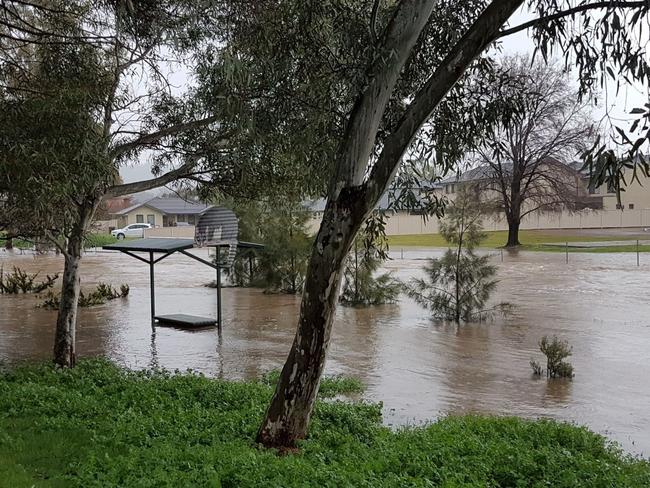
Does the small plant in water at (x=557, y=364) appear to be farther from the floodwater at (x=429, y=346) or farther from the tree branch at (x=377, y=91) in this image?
the tree branch at (x=377, y=91)

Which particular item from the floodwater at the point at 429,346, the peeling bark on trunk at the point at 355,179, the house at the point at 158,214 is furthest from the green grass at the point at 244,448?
the house at the point at 158,214

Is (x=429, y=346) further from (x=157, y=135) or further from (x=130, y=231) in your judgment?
(x=130, y=231)

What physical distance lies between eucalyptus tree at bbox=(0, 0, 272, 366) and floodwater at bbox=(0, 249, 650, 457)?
10.3 ft

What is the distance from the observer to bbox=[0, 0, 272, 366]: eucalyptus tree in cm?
789

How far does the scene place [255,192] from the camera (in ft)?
37.3

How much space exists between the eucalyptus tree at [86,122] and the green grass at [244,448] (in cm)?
241

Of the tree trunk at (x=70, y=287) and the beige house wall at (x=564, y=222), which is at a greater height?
the beige house wall at (x=564, y=222)

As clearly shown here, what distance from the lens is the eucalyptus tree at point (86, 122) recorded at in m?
7.89

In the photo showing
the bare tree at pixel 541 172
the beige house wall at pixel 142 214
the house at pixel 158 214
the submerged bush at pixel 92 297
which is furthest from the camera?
the beige house wall at pixel 142 214

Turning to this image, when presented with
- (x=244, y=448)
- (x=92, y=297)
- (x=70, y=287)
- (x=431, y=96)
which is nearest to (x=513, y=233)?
(x=92, y=297)

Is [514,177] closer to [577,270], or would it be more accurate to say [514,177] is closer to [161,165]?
[577,270]

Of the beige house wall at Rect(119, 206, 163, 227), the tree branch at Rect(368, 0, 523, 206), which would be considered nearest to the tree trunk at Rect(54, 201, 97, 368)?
the tree branch at Rect(368, 0, 523, 206)

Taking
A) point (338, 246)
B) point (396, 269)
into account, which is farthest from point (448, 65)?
point (396, 269)

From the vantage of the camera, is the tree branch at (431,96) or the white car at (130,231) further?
the white car at (130,231)
